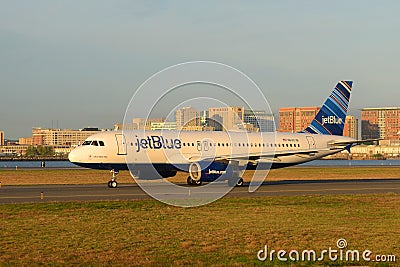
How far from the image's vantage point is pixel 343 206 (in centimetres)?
3016

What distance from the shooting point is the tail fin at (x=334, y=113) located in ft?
A: 199

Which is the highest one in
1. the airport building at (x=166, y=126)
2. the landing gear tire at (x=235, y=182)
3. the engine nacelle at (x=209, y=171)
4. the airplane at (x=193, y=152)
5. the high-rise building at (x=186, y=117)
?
the high-rise building at (x=186, y=117)

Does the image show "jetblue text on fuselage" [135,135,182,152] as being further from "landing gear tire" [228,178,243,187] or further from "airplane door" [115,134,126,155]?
"landing gear tire" [228,178,243,187]

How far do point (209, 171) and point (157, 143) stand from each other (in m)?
5.20

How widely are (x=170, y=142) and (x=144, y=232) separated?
88.5 ft

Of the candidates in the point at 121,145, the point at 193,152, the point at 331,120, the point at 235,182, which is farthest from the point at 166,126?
the point at 331,120

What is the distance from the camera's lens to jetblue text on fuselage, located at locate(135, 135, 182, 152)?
4612 centimetres

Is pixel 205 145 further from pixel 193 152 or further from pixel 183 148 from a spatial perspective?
pixel 183 148

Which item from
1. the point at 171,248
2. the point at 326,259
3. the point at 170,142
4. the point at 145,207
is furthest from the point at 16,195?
the point at 326,259

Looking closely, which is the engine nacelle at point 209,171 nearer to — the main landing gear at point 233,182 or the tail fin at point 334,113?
the main landing gear at point 233,182

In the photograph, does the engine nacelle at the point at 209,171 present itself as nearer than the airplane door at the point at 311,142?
Yes

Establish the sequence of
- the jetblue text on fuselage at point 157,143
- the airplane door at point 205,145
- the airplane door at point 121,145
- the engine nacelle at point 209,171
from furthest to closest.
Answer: the airplane door at point 205,145, the jetblue text on fuselage at point 157,143, the airplane door at point 121,145, the engine nacelle at point 209,171
